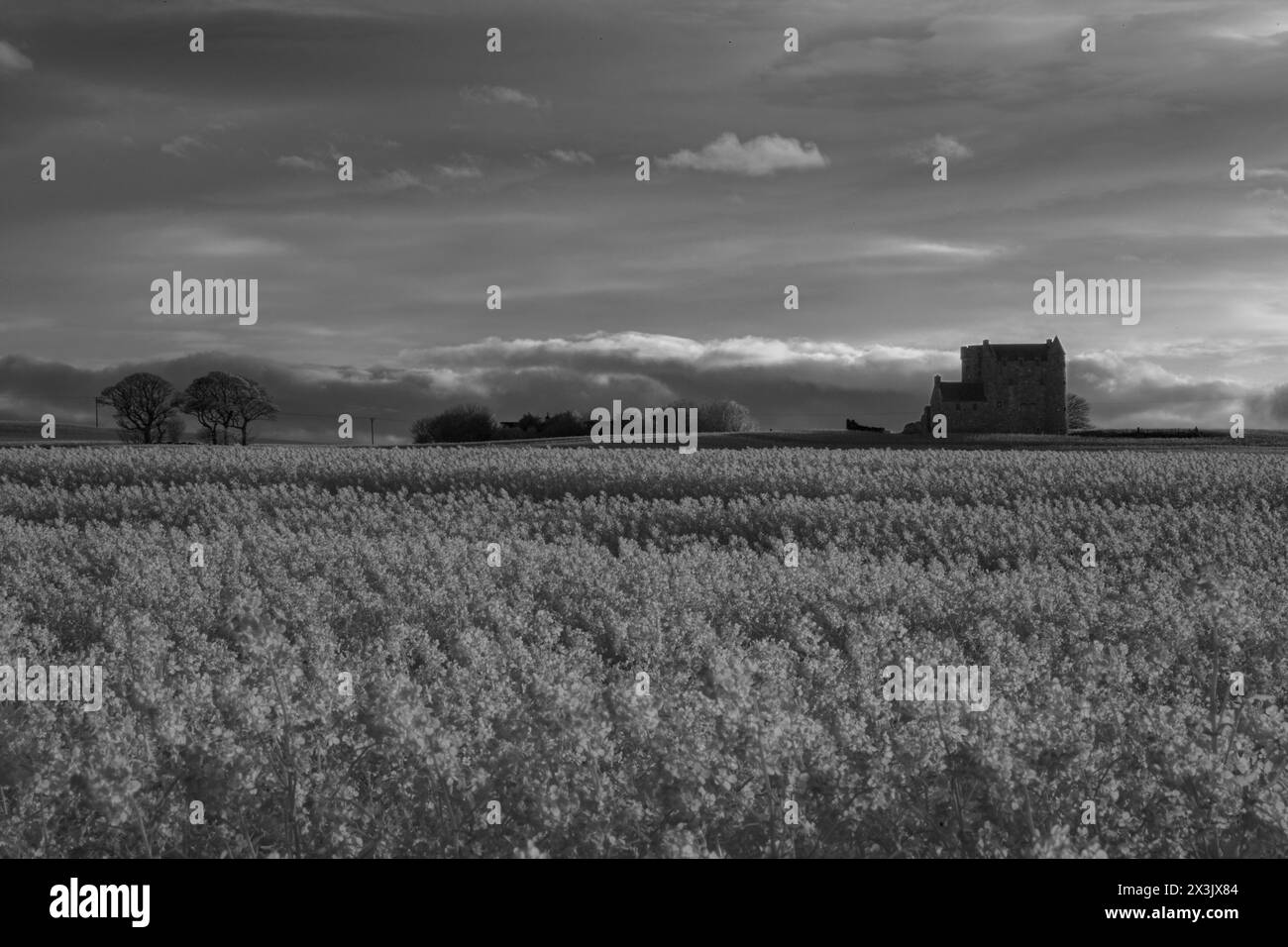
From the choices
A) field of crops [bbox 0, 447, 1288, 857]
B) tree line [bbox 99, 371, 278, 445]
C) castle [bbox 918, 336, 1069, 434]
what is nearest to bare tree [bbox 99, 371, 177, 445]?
tree line [bbox 99, 371, 278, 445]

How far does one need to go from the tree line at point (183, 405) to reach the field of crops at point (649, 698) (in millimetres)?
58498

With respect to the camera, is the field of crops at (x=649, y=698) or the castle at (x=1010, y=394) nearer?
the field of crops at (x=649, y=698)

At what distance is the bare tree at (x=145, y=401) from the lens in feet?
Result: 253

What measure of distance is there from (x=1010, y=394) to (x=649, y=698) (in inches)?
3390

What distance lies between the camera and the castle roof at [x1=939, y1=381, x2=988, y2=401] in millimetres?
86125

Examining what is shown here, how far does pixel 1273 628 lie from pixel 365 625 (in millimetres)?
8302

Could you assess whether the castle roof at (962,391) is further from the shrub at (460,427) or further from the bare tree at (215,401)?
the bare tree at (215,401)

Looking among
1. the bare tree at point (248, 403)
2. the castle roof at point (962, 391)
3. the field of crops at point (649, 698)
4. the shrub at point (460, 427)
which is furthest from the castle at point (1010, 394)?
the field of crops at point (649, 698)

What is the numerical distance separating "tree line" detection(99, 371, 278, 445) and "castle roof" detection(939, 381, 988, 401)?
5015 centimetres

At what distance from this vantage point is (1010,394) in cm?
8606

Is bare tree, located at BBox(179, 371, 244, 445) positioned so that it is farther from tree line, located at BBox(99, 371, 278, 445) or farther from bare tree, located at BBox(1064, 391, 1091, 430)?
bare tree, located at BBox(1064, 391, 1091, 430)
